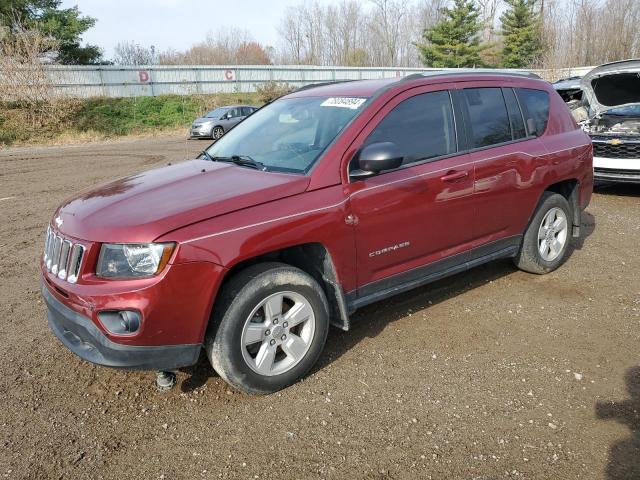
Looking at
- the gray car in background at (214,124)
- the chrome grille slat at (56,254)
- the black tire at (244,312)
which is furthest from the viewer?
the gray car in background at (214,124)

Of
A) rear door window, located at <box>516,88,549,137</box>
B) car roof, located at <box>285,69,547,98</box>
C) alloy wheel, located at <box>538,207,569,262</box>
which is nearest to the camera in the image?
car roof, located at <box>285,69,547,98</box>

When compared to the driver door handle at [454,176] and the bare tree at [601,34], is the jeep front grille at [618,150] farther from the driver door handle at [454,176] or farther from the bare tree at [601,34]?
the bare tree at [601,34]

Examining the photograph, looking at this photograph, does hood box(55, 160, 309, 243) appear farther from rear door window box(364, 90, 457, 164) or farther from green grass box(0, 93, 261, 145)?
green grass box(0, 93, 261, 145)

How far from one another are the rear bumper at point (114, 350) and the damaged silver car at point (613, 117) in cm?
759

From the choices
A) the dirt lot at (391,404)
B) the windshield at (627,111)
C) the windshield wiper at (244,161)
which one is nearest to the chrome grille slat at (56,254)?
the dirt lot at (391,404)

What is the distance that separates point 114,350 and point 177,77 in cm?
3243

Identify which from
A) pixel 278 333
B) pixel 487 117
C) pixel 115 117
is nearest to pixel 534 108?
pixel 487 117

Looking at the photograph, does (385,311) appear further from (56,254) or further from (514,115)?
A: (56,254)

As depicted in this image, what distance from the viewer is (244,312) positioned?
9.48ft

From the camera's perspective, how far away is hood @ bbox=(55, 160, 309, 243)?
2.70m

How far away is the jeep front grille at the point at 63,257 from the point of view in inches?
110

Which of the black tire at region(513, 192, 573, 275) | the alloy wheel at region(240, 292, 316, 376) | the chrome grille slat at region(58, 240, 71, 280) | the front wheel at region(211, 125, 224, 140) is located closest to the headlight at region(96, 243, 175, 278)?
the chrome grille slat at region(58, 240, 71, 280)

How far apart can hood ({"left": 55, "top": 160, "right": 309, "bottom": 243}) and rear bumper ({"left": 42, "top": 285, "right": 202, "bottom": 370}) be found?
18.7 inches

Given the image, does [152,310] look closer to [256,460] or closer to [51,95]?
[256,460]
